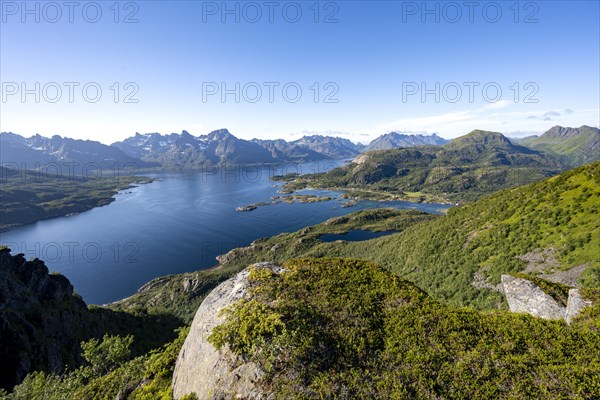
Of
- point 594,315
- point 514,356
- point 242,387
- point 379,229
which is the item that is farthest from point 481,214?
point 379,229

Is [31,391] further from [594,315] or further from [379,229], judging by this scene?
[379,229]

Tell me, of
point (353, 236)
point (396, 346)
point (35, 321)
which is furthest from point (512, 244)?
point (353, 236)

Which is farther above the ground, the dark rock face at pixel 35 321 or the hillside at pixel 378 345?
the hillside at pixel 378 345

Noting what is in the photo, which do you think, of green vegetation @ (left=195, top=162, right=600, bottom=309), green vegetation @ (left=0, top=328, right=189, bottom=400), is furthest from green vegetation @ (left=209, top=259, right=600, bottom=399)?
green vegetation @ (left=195, top=162, right=600, bottom=309)

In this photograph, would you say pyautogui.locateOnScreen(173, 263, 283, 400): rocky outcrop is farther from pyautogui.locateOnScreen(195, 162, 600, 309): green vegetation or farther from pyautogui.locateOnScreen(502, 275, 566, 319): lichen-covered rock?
pyautogui.locateOnScreen(195, 162, 600, 309): green vegetation

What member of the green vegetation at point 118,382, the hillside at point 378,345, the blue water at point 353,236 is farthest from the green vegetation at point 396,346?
the blue water at point 353,236

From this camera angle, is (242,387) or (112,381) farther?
(112,381)

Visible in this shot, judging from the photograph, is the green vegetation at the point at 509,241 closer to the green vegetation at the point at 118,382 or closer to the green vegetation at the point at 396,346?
the green vegetation at the point at 396,346

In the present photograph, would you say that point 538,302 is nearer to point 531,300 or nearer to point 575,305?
point 531,300
